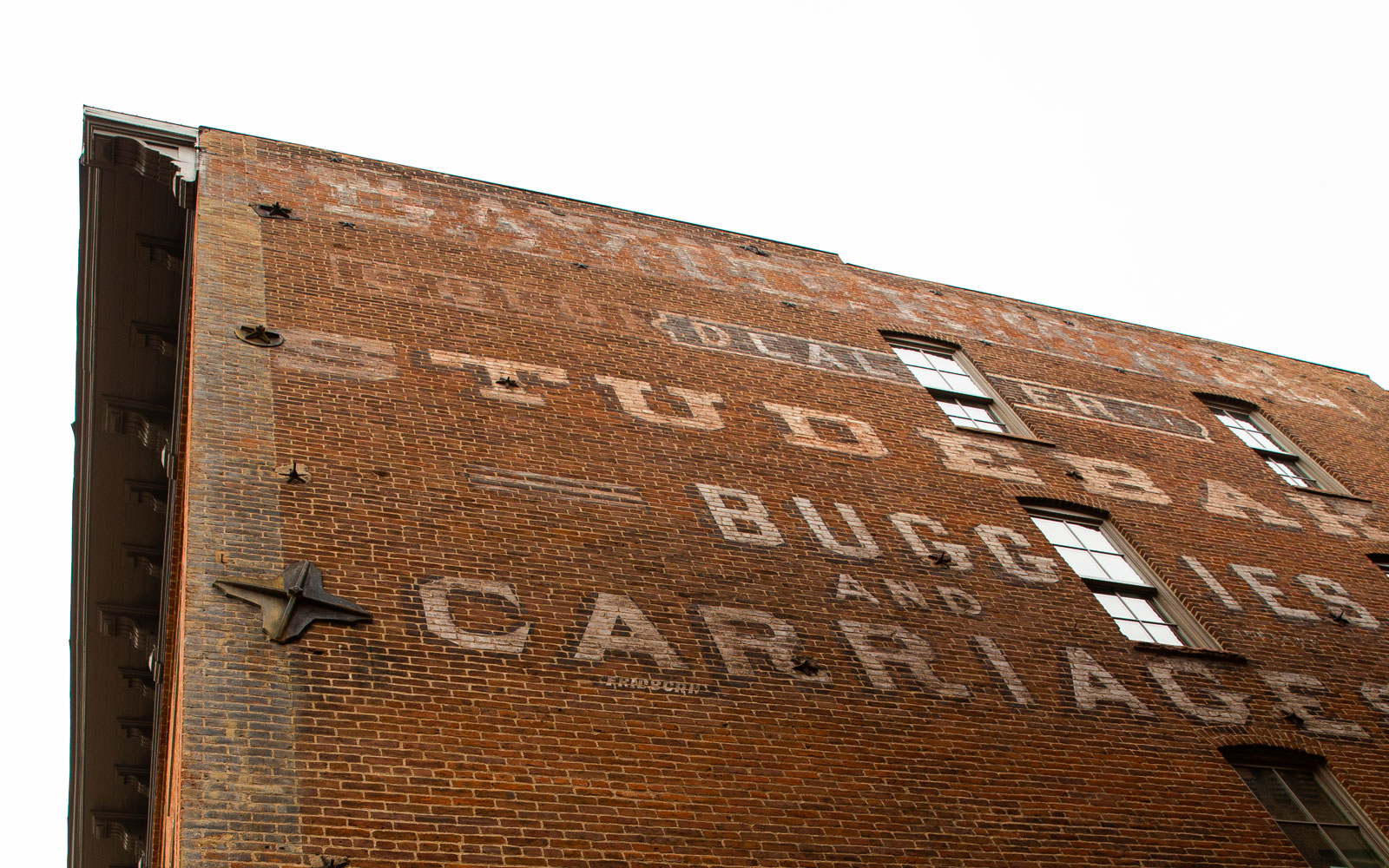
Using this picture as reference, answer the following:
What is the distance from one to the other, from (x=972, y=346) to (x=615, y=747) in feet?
34.3

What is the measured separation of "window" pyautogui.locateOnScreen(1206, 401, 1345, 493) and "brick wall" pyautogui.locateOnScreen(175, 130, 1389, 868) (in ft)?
2.81

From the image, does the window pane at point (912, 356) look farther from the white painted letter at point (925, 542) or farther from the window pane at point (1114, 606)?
the window pane at point (1114, 606)

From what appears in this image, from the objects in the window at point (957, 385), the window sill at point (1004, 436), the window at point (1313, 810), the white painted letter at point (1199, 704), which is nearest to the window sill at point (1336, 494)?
the window sill at point (1004, 436)

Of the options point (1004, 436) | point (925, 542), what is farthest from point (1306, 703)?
point (1004, 436)

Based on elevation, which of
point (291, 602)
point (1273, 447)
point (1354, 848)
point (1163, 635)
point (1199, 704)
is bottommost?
point (1354, 848)

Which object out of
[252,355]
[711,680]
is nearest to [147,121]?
[252,355]

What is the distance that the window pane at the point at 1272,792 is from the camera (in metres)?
9.89

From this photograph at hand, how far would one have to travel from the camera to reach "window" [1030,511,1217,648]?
1162 centimetres

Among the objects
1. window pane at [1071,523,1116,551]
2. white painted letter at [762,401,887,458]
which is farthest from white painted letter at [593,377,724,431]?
window pane at [1071,523,1116,551]

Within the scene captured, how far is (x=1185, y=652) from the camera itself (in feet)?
35.8

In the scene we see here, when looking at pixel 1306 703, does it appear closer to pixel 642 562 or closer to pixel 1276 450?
pixel 642 562

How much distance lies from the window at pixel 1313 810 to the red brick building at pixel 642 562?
0.12 feet

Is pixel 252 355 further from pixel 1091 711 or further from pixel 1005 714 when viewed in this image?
pixel 1091 711

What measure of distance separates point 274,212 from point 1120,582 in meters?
9.95
